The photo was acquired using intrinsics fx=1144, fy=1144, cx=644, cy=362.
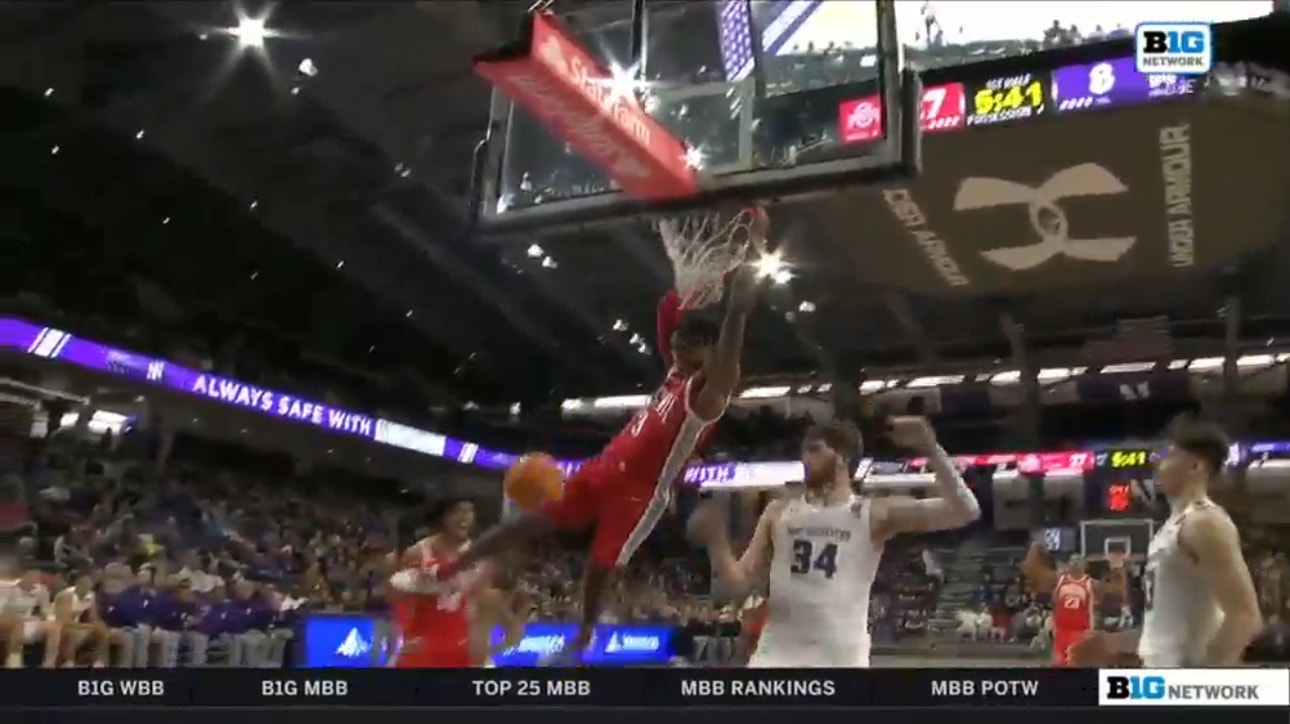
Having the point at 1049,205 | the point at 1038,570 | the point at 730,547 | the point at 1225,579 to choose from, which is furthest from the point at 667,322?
the point at 1225,579

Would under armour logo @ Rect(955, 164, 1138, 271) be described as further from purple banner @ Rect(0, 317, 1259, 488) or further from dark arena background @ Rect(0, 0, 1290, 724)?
purple banner @ Rect(0, 317, 1259, 488)

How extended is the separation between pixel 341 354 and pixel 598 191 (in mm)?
1162

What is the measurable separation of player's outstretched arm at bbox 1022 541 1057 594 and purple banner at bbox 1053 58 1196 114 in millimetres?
1002

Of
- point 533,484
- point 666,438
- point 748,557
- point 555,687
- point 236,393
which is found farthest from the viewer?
point 236,393

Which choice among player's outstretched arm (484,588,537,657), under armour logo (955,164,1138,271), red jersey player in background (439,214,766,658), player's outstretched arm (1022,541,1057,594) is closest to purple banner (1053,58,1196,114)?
under armour logo (955,164,1138,271)

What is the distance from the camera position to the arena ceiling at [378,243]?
98.1 inches

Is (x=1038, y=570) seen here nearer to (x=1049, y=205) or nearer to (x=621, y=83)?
(x=1049, y=205)

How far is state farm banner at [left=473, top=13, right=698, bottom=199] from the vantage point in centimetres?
241

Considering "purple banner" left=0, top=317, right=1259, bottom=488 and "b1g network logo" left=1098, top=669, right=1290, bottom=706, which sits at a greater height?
"purple banner" left=0, top=317, right=1259, bottom=488

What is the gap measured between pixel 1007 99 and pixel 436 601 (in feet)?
5.75

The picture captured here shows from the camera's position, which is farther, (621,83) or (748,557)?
(621,83)

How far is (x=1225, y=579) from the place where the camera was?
1.68 m

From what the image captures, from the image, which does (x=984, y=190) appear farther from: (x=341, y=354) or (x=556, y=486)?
(x=341, y=354)

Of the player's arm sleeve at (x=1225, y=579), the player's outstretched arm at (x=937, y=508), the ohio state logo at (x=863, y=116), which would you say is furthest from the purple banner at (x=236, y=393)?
the player's arm sleeve at (x=1225, y=579)
